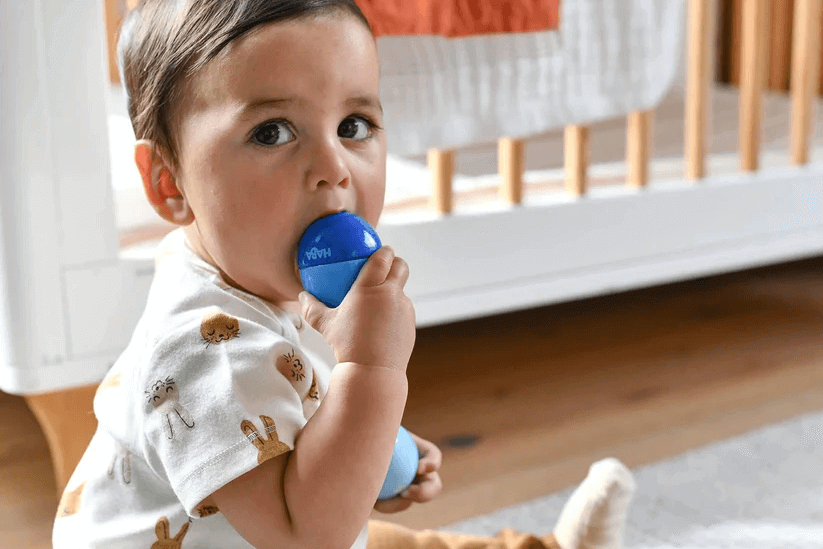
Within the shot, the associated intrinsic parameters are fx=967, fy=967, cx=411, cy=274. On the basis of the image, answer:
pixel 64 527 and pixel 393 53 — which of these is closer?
pixel 64 527

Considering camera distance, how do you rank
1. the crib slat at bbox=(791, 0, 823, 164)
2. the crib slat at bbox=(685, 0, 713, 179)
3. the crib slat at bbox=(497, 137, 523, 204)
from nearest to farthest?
the crib slat at bbox=(497, 137, 523, 204) < the crib slat at bbox=(685, 0, 713, 179) < the crib slat at bbox=(791, 0, 823, 164)

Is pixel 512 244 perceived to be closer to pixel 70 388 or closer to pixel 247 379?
pixel 70 388

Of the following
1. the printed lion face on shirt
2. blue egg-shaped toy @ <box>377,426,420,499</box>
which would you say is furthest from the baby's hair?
blue egg-shaped toy @ <box>377,426,420,499</box>

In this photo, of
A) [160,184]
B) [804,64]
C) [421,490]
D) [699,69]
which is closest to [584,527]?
[421,490]

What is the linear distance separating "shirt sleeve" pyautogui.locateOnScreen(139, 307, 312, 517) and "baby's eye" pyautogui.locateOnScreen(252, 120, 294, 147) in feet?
0.36

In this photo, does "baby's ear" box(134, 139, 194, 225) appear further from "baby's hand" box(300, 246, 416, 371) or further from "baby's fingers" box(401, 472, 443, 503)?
"baby's fingers" box(401, 472, 443, 503)

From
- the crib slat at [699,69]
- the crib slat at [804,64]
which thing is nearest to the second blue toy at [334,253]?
the crib slat at [699,69]

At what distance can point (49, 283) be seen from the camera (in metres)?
0.92

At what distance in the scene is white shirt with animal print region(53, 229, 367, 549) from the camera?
0.57 meters

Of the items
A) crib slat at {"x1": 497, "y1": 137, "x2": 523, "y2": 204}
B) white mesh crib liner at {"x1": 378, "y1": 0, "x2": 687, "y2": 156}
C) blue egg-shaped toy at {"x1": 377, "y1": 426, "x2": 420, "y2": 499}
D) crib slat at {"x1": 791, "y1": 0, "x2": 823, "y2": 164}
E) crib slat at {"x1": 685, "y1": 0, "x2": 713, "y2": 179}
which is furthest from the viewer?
crib slat at {"x1": 791, "y1": 0, "x2": 823, "y2": 164}

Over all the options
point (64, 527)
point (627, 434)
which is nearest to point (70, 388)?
point (64, 527)

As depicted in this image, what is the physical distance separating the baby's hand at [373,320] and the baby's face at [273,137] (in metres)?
0.04

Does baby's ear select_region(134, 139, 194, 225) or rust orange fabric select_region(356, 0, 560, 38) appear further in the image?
rust orange fabric select_region(356, 0, 560, 38)

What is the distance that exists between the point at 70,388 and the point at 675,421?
0.75 m
